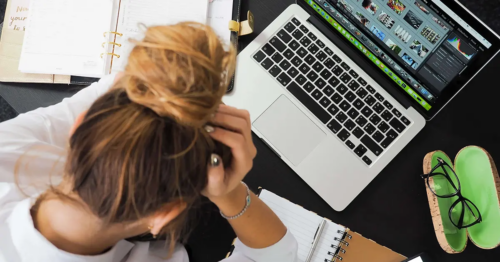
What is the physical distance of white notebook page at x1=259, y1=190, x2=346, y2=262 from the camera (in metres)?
0.64

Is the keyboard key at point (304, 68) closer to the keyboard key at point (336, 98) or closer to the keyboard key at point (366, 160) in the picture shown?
the keyboard key at point (336, 98)

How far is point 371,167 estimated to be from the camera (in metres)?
0.68

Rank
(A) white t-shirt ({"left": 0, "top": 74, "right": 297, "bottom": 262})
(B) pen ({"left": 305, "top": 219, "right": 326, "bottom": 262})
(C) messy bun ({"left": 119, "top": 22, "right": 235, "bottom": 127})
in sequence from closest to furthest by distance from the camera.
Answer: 1. (C) messy bun ({"left": 119, "top": 22, "right": 235, "bottom": 127})
2. (A) white t-shirt ({"left": 0, "top": 74, "right": 297, "bottom": 262})
3. (B) pen ({"left": 305, "top": 219, "right": 326, "bottom": 262})

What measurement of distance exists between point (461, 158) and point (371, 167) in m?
0.17

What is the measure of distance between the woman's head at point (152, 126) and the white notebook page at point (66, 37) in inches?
14.3

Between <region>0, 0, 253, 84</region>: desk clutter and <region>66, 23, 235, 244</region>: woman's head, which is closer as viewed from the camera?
<region>66, 23, 235, 244</region>: woman's head

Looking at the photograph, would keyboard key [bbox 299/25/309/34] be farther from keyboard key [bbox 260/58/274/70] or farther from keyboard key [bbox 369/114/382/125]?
keyboard key [bbox 369/114/382/125]

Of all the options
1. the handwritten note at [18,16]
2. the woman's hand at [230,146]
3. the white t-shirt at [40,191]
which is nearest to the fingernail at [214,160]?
the woman's hand at [230,146]

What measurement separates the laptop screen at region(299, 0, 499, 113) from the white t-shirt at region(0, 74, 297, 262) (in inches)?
14.5

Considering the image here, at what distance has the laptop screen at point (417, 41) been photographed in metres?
0.52

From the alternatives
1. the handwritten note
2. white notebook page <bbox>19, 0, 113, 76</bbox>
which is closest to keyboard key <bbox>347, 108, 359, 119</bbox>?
white notebook page <bbox>19, 0, 113, 76</bbox>

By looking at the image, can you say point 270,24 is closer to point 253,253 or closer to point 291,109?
point 291,109

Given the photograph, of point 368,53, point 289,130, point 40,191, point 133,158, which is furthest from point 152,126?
point 368,53

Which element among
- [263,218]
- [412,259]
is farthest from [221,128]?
[412,259]
